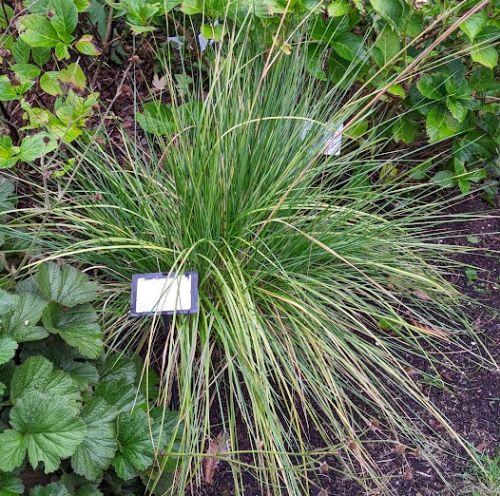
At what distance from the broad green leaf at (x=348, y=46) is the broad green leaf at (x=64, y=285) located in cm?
115

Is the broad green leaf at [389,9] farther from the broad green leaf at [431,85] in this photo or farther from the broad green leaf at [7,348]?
the broad green leaf at [7,348]

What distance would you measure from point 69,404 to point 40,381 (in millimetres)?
93

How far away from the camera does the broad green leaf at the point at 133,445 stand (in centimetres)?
139

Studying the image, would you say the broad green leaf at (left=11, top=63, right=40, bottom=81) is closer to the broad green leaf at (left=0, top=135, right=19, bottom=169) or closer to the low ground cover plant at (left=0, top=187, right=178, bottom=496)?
the broad green leaf at (left=0, top=135, right=19, bottom=169)

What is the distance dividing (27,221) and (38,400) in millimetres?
1065

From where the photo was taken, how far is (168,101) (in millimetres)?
2547

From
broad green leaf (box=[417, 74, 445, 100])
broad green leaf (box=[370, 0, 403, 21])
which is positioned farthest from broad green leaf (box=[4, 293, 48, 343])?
broad green leaf (box=[417, 74, 445, 100])

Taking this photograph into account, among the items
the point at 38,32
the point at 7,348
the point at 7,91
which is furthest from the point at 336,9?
the point at 7,348

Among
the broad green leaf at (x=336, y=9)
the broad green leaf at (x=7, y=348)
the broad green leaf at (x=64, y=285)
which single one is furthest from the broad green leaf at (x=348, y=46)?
the broad green leaf at (x=7, y=348)

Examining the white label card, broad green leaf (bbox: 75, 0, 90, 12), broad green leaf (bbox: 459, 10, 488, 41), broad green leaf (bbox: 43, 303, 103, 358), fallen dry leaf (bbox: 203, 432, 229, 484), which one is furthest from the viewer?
broad green leaf (bbox: 75, 0, 90, 12)

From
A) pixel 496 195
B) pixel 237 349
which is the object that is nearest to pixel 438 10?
pixel 496 195

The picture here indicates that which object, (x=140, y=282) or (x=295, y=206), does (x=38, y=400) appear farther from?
(x=295, y=206)

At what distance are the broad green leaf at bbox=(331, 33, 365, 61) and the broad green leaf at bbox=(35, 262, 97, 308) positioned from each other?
115 cm

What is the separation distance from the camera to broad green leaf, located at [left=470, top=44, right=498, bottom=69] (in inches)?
73.0
